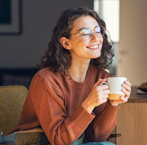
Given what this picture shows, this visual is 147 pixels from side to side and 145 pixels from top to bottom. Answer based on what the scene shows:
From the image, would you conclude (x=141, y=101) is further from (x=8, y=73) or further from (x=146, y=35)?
(x=8, y=73)

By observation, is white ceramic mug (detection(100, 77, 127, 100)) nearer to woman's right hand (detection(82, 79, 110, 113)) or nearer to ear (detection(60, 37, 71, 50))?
woman's right hand (detection(82, 79, 110, 113))

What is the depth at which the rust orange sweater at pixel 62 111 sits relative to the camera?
98 centimetres

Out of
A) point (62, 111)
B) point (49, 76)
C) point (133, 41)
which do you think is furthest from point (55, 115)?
point (133, 41)

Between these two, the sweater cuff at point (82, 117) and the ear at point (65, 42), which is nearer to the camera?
the sweater cuff at point (82, 117)

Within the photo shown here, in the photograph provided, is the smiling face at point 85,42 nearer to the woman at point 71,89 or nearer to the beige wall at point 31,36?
the woman at point 71,89

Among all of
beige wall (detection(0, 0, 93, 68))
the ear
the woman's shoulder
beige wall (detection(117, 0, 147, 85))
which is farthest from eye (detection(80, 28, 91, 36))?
beige wall (detection(0, 0, 93, 68))

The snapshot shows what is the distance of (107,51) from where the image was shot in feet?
4.50

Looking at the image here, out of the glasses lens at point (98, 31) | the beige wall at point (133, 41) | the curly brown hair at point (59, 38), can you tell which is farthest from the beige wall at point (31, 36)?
the glasses lens at point (98, 31)

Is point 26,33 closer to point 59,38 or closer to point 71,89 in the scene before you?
point 59,38

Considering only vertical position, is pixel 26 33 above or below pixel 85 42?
above

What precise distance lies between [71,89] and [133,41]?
73.9 inches

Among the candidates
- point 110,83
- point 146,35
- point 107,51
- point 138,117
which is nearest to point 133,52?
point 146,35

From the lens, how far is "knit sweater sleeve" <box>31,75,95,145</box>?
970 millimetres

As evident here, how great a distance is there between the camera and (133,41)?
2.82 meters
